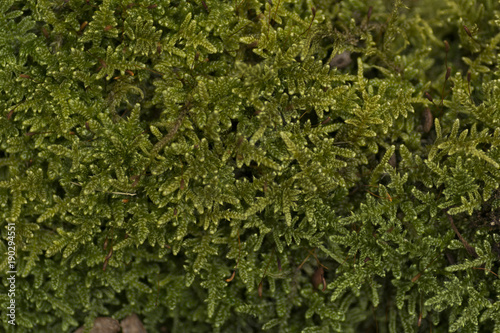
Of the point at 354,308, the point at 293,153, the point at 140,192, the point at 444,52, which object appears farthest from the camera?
the point at 444,52

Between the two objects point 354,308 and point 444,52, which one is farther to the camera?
point 444,52

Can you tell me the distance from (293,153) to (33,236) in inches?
63.1

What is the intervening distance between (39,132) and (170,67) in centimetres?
84

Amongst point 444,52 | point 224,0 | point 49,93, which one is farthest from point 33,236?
point 444,52

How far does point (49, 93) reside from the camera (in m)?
2.31

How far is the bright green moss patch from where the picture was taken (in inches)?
88.9

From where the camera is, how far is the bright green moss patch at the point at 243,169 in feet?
7.41

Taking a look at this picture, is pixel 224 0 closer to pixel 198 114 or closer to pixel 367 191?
pixel 198 114

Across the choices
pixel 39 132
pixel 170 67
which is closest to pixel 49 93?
pixel 39 132

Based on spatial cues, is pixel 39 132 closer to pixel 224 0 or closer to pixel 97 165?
pixel 97 165

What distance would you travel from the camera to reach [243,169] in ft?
7.88

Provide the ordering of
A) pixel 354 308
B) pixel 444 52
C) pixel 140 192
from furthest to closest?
pixel 444 52 → pixel 354 308 → pixel 140 192

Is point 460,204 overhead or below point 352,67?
below

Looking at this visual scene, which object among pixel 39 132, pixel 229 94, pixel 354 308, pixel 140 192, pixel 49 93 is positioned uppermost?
pixel 229 94
